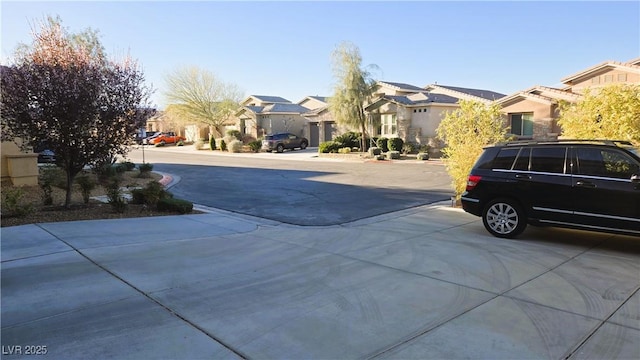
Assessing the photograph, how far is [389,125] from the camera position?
32625mm

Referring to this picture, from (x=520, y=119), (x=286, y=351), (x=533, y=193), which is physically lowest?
(x=286, y=351)

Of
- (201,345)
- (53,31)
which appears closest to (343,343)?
(201,345)

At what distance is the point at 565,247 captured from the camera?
6.61 meters

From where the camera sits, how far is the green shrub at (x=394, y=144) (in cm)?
2945

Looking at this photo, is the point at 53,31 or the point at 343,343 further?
the point at 53,31

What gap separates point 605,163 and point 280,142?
32102 mm

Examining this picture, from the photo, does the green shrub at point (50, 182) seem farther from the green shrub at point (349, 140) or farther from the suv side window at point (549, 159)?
the green shrub at point (349, 140)

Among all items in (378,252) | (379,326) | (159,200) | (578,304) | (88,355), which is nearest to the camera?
(88,355)

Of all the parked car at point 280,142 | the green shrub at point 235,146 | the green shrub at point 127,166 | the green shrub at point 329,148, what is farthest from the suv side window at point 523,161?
the green shrub at point 235,146

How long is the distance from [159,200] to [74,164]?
1.92 m

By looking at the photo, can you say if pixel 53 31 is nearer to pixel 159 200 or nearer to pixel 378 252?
pixel 159 200

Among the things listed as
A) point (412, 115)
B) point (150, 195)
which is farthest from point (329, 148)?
point (150, 195)

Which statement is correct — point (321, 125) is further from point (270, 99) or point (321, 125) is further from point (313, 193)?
point (313, 193)

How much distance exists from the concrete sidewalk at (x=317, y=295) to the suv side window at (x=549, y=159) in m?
1.22
